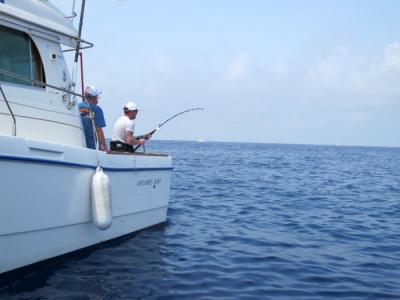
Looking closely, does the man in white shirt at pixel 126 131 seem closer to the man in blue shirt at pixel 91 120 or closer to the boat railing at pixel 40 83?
the man in blue shirt at pixel 91 120

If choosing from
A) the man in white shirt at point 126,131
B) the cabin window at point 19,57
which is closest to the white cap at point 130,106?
the man in white shirt at point 126,131

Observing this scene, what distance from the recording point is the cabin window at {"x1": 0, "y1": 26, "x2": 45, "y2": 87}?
6168mm

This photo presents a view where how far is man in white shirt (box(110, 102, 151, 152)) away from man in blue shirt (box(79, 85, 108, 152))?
51 centimetres

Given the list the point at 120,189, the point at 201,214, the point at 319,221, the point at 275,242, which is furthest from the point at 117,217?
the point at 319,221

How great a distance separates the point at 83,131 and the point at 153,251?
2.27 m

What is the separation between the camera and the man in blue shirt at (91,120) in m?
7.39

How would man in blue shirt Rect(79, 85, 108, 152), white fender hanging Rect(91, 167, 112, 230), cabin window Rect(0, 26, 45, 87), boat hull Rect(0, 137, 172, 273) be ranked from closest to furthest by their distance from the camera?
boat hull Rect(0, 137, 172, 273)
cabin window Rect(0, 26, 45, 87)
white fender hanging Rect(91, 167, 112, 230)
man in blue shirt Rect(79, 85, 108, 152)

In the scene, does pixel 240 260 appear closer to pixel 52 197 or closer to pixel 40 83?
pixel 52 197

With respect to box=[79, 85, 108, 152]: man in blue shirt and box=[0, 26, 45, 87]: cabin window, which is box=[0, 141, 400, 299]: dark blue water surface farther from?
box=[0, 26, 45, 87]: cabin window

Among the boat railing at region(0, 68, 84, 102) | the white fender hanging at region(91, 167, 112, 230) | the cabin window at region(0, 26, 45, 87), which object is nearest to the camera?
the boat railing at region(0, 68, 84, 102)

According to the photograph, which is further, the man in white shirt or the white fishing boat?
the man in white shirt

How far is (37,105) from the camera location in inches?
249

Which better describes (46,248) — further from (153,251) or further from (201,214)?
(201,214)

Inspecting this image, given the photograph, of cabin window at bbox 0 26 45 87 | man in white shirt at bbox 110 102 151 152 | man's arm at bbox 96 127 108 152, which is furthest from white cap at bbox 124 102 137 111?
cabin window at bbox 0 26 45 87
